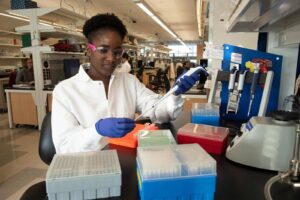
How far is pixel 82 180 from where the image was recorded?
548 mm

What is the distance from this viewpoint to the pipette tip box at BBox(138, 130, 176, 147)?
33.3 inches

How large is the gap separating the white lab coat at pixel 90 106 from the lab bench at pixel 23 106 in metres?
2.82

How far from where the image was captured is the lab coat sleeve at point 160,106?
1.24 meters

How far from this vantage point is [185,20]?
386 inches

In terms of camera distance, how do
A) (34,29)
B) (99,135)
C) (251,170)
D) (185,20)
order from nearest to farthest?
(251,170), (99,135), (34,29), (185,20)

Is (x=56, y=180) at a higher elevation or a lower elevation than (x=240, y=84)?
lower

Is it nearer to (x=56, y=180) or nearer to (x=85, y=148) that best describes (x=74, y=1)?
(x=85, y=148)

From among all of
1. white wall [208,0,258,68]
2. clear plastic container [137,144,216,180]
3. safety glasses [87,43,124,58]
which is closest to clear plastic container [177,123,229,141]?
clear plastic container [137,144,216,180]

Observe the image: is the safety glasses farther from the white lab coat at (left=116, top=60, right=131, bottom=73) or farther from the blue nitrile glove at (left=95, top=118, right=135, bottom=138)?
the blue nitrile glove at (left=95, top=118, right=135, bottom=138)

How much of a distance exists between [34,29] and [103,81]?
2963 millimetres

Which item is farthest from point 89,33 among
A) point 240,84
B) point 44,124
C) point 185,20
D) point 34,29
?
point 185,20

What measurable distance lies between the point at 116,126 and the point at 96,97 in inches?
19.8

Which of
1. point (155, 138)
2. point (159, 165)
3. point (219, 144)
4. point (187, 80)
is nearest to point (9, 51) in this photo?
point (187, 80)

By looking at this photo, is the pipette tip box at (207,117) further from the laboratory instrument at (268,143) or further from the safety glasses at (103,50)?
the safety glasses at (103,50)
